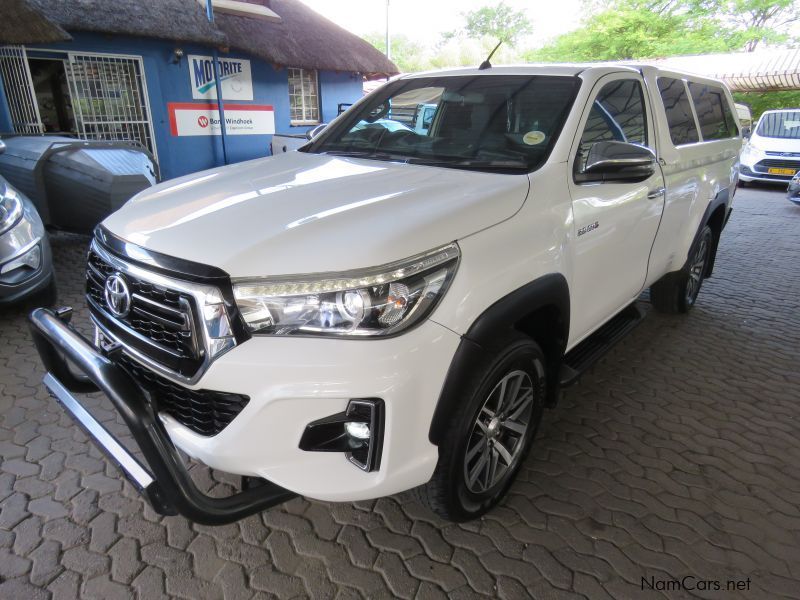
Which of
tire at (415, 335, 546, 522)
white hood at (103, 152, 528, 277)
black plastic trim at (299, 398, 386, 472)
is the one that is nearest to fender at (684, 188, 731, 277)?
tire at (415, 335, 546, 522)

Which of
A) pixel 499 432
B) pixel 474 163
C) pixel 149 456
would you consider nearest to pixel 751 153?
pixel 474 163

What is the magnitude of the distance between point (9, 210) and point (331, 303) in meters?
3.81

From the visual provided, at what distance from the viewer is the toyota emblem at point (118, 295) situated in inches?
78.0

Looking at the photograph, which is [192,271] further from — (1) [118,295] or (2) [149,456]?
(2) [149,456]

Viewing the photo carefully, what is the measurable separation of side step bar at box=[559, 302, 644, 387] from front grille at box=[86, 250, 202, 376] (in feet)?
6.05

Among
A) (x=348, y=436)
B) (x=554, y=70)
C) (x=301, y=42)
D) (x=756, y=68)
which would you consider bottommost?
(x=348, y=436)

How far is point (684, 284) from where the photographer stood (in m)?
4.71

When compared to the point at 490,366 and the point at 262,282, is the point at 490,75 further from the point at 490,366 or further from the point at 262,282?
the point at 262,282

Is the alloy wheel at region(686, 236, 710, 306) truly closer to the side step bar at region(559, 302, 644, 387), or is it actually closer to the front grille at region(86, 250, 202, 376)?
the side step bar at region(559, 302, 644, 387)

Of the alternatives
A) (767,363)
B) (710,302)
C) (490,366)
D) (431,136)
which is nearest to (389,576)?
(490,366)

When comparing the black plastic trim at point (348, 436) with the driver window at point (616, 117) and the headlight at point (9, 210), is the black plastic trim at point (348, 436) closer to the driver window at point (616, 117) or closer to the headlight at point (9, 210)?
the driver window at point (616, 117)

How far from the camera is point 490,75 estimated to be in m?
3.13

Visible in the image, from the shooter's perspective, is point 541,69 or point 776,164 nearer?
point 541,69

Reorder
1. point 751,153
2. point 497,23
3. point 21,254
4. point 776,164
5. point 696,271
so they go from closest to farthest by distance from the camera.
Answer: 1. point 21,254
2. point 696,271
3. point 776,164
4. point 751,153
5. point 497,23
